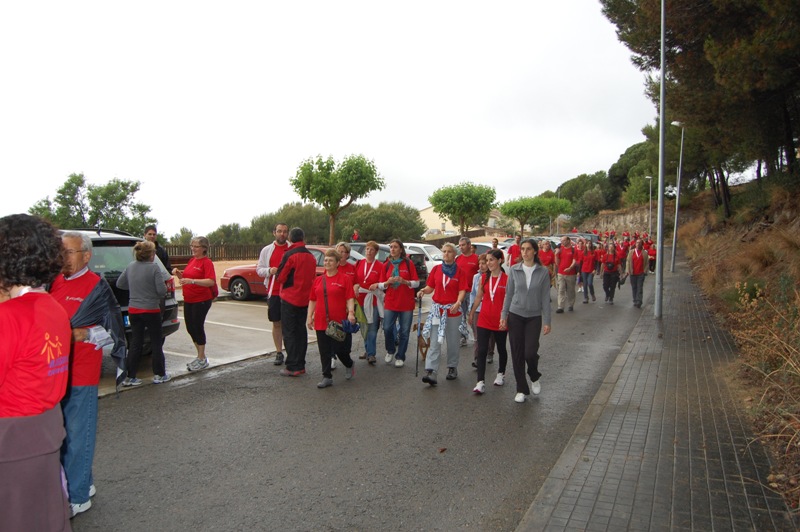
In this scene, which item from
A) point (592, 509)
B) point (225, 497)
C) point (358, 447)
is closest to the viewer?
point (592, 509)

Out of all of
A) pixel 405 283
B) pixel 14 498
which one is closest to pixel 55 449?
pixel 14 498

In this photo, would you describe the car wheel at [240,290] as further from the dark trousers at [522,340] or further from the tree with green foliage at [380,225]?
the tree with green foliage at [380,225]

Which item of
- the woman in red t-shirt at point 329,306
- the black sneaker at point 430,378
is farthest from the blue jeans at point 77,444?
the black sneaker at point 430,378

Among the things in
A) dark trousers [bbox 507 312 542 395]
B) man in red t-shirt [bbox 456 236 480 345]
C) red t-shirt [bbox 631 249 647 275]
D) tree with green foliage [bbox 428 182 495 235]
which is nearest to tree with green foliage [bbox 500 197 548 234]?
tree with green foliage [bbox 428 182 495 235]

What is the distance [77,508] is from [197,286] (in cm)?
398

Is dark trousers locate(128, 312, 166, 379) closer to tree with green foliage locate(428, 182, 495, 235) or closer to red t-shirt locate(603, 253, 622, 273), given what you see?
red t-shirt locate(603, 253, 622, 273)

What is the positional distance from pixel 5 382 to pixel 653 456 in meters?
4.58

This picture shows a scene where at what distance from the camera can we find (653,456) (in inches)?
185

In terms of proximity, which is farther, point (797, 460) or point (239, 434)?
point (239, 434)

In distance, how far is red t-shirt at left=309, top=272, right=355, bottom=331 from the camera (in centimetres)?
715

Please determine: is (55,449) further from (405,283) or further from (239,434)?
(405,283)

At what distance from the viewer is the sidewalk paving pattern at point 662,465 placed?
365 cm

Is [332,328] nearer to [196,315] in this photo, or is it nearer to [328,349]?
[328,349]

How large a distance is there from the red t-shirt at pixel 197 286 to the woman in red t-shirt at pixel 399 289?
2.38m
